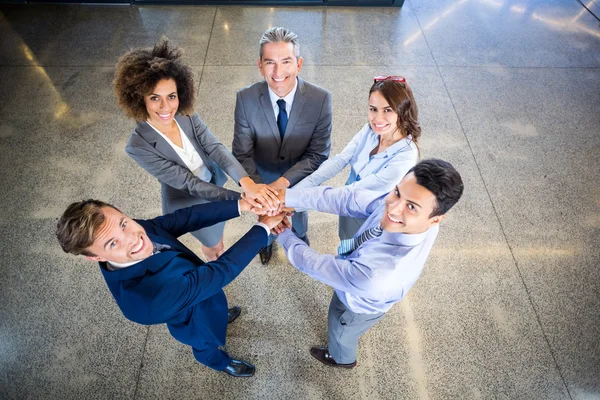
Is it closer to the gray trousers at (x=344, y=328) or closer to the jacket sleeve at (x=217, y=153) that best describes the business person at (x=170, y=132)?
the jacket sleeve at (x=217, y=153)

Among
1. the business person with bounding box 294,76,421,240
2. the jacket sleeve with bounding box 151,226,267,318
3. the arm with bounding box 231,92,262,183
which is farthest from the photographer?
the arm with bounding box 231,92,262,183

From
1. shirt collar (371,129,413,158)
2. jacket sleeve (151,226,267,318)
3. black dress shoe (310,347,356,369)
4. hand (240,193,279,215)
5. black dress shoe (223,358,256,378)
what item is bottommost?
black dress shoe (223,358,256,378)

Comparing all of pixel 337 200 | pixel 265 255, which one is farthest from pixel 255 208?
pixel 265 255

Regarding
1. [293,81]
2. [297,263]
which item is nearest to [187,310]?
[297,263]

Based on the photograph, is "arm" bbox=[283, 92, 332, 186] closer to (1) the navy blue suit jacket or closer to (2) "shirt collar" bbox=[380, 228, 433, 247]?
(1) the navy blue suit jacket

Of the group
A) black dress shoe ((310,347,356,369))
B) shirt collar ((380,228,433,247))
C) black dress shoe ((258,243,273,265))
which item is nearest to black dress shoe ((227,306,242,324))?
black dress shoe ((258,243,273,265))

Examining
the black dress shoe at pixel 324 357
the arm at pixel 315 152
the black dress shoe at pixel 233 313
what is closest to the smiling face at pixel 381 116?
the arm at pixel 315 152

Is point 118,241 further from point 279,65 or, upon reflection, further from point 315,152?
point 315,152

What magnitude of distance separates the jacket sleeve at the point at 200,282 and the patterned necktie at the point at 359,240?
0.48 metres

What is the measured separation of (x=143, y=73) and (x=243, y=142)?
0.70m

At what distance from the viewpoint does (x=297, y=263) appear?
1.84 metres

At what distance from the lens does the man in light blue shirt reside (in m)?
1.49

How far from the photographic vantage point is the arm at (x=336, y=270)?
5.31 ft

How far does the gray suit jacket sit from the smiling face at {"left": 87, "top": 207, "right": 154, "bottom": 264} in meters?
1.05
